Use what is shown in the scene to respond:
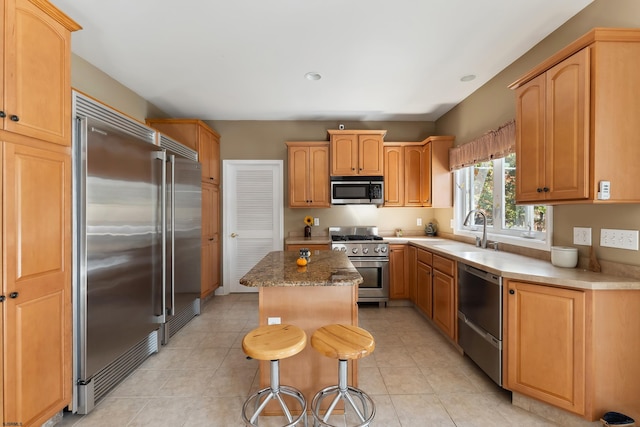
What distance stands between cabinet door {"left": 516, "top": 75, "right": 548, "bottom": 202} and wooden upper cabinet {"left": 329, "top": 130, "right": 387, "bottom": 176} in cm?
196

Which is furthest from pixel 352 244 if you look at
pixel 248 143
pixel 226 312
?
pixel 248 143

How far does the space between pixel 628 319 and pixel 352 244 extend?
2.48 m

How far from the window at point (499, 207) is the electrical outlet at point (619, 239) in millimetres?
423

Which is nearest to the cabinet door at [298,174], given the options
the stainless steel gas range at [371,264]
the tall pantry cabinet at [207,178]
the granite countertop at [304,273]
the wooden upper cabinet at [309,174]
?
the wooden upper cabinet at [309,174]

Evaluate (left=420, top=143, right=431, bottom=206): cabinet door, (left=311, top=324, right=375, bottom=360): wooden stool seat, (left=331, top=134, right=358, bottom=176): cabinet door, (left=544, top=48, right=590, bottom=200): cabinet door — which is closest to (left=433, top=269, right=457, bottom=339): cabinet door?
(left=544, top=48, right=590, bottom=200): cabinet door

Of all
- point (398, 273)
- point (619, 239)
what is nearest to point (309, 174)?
point (398, 273)

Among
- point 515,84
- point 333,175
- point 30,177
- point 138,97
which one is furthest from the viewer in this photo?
point 333,175

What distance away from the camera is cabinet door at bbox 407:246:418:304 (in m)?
3.52

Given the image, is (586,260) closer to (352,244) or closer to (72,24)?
(352,244)

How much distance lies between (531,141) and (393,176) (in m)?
2.16

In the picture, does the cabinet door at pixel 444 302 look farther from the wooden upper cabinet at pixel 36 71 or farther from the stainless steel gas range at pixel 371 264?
the wooden upper cabinet at pixel 36 71

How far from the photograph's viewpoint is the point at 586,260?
188 centimetres

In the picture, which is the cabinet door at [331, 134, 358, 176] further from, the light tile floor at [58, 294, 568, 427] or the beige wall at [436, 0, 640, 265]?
the light tile floor at [58, 294, 568, 427]

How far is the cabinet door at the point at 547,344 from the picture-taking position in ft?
5.11
